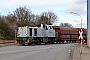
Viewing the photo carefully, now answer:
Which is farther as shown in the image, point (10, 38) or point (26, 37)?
point (10, 38)

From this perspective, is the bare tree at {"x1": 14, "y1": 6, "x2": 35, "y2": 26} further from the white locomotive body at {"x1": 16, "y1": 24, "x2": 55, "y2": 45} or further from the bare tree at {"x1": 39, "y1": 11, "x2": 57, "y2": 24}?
the white locomotive body at {"x1": 16, "y1": 24, "x2": 55, "y2": 45}

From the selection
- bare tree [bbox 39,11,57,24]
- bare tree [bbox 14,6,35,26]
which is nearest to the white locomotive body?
bare tree [bbox 14,6,35,26]

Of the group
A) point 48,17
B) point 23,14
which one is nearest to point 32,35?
point 23,14

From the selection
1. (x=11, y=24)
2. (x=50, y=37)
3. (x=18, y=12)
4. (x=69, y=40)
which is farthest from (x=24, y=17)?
(x=50, y=37)

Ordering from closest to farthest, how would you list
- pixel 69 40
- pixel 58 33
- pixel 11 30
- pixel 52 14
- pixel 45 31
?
1. pixel 45 31
2. pixel 58 33
3. pixel 69 40
4. pixel 11 30
5. pixel 52 14

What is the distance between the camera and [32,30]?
4709 cm

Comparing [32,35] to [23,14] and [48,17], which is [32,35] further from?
[48,17]

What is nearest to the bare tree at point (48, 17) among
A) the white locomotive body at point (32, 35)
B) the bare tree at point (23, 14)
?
the bare tree at point (23, 14)

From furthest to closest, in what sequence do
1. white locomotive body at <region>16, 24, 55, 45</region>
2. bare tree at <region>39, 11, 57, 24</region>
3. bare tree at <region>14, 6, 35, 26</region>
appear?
bare tree at <region>39, 11, 57, 24</region> → bare tree at <region>14, 6, 35, 26</region> → white locomotive body at <region>16, 24, 55, 45</region>

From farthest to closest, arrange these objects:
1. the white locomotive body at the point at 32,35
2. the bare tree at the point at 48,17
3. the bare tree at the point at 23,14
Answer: the bare tree at the point at 48,17, the bare tree at the point at 23,14, the white locomotive body at the point at 32,35

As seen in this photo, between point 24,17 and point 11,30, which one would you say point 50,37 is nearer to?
point 11,30

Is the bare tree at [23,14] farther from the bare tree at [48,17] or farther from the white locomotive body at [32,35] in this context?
the white locomotive body at [32,35]

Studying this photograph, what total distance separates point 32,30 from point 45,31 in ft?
16.4

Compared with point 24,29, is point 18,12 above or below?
above
